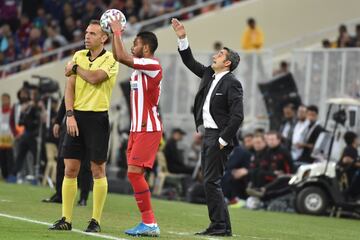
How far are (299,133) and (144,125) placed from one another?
33.2ft

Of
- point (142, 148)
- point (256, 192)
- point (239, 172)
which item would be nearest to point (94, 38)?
point (142, 148)

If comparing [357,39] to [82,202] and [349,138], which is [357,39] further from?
[82,202]

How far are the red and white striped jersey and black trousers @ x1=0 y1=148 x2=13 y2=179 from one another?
48.3ft

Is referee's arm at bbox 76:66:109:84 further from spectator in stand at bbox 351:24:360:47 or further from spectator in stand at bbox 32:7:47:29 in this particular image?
spectator in stand at bbox 32:7:47:29

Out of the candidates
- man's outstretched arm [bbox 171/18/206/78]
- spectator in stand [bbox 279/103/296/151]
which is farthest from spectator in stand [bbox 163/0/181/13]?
man's outstretched arm [bbox 171/18/206/78]

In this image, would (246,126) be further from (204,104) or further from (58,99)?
(204,104)

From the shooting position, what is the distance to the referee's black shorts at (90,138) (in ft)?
41.7

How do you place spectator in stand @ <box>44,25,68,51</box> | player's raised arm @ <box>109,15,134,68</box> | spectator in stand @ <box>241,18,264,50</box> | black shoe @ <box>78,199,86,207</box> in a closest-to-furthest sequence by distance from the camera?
1. player's raised arm @ <box>109,15,134,68</box>
2. black shoe @ <box>78,199,86,207</box>
3. spectator in stand @ <box>241,18,264,50</box>
4. spectator in stand @ <box>44,25,68,51</box>

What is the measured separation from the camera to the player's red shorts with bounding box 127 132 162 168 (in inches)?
496

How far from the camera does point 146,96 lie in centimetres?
1270

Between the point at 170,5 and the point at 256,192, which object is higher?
the point at 170,5

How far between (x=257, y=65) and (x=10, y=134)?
607 centimetres

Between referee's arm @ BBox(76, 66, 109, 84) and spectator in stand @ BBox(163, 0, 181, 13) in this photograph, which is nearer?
referee's arm @ BBox(76, 66, 109, 84)

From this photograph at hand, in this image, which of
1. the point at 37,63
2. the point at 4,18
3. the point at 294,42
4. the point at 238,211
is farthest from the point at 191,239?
the point at 4,18
